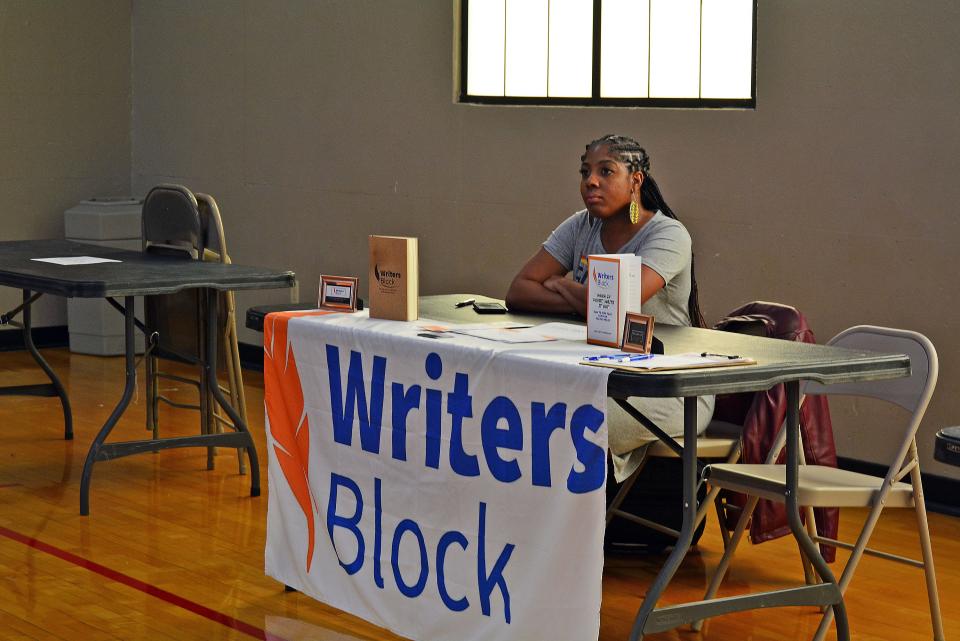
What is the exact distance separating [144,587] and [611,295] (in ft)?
5.45

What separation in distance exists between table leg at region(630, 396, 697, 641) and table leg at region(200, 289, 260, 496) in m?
2.32

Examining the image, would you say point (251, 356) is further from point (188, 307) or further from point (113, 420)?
point (113, 420)

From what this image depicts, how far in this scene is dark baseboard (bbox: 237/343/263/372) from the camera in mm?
8133

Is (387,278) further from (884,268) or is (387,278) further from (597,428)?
(884,268)

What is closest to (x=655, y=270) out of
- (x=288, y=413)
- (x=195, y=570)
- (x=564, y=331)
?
(x=564, y=331)

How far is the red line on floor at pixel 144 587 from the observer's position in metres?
3.83

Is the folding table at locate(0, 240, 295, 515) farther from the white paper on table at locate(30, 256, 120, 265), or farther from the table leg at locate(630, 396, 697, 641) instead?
the table leg at locate(630, 396, 697, 641)

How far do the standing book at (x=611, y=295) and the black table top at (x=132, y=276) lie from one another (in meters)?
1.71

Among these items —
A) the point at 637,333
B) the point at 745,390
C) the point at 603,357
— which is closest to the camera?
the point at 745,390

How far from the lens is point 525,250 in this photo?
6.65 meters

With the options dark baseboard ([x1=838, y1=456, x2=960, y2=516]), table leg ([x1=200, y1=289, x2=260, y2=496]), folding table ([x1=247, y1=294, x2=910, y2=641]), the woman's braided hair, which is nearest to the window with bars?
the woman's braided hair

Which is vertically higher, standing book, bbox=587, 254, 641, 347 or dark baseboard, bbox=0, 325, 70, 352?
standing book, bbox=587, 254, 641, 347

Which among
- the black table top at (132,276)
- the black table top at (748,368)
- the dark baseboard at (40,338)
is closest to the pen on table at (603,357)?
the black table top at (748,368)

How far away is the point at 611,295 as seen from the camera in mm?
3545
